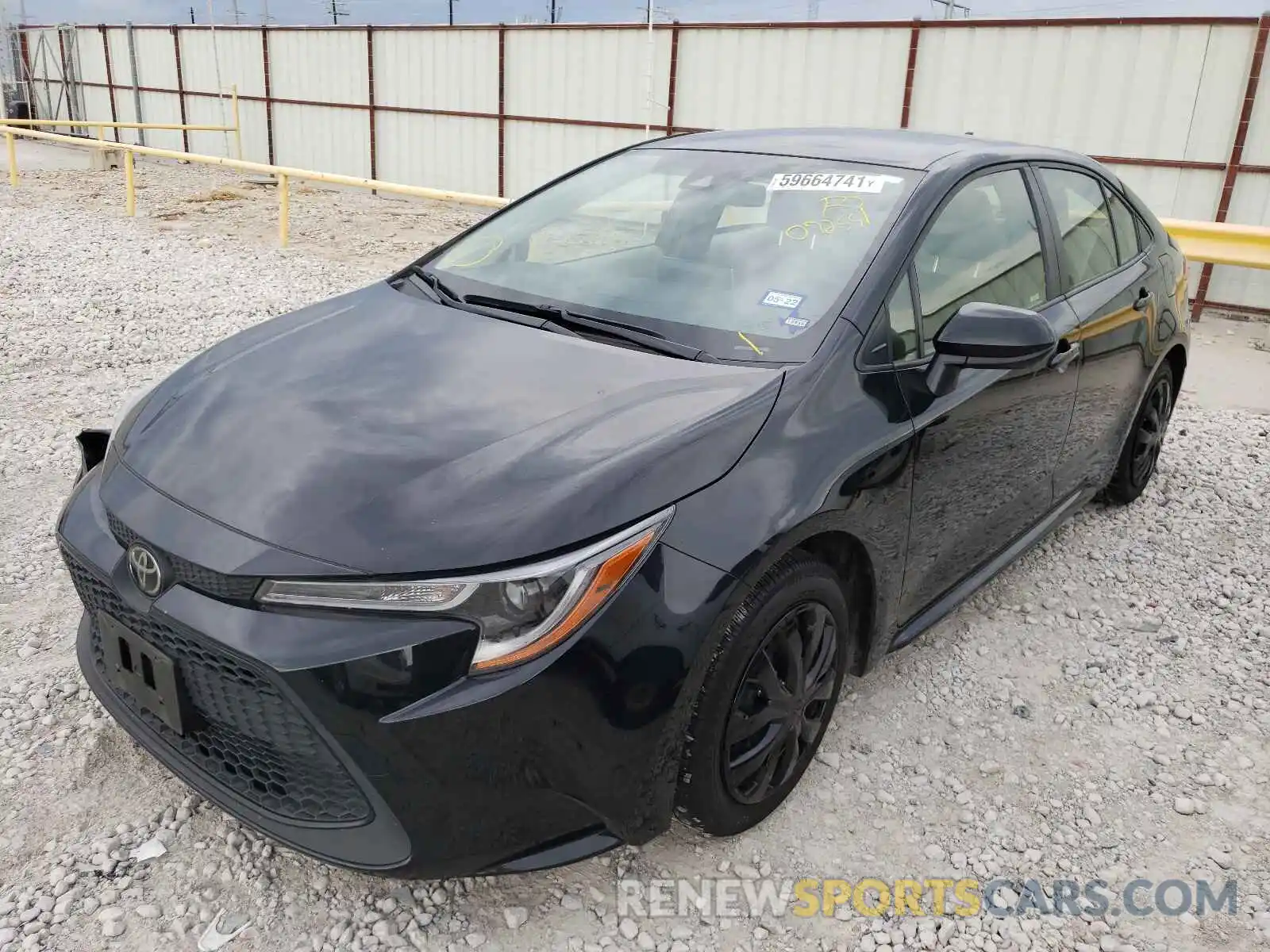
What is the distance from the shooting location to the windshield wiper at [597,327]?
2.55 metres

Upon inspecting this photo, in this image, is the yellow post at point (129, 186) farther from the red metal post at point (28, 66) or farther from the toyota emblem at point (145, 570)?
the red metal post at point (28, 66)

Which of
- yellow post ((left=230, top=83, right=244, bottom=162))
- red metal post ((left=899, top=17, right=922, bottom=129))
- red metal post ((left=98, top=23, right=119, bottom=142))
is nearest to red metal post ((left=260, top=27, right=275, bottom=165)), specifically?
yellow post ((left=230, top=83, right=244, bottom=162))

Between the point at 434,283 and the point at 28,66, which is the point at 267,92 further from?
the point at 434,283

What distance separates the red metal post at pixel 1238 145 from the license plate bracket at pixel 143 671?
1103cm

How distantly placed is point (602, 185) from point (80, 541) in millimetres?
2053

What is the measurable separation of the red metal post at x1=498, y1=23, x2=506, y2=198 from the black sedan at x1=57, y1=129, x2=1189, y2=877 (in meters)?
14.6

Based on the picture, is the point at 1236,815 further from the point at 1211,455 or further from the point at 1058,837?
the point at 1211,455

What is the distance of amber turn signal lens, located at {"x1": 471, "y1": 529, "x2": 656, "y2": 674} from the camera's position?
1852mm

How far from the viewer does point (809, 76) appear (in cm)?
1345

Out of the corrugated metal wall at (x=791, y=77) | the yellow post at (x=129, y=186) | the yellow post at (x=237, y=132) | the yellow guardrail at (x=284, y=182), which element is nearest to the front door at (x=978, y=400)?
the yellow guardrail at (x=284, y=182)

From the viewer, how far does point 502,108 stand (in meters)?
17.0

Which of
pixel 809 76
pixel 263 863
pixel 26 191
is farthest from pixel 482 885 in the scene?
pixel 26 191

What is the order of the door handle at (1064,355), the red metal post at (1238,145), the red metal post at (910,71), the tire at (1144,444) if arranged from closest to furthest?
the door handle at (1064,355) → the tire at (1144,444) → the red metal post at (1238,145) → the red metal post at (910,71)

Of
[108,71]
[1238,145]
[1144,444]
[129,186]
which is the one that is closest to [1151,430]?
[1144,444]
